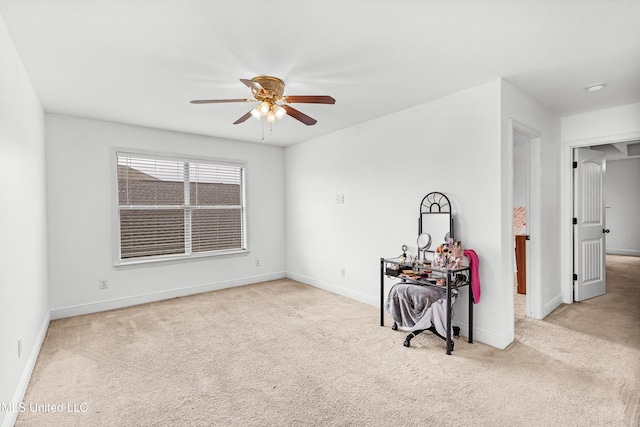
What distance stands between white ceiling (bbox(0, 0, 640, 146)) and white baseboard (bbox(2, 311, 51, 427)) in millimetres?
2375

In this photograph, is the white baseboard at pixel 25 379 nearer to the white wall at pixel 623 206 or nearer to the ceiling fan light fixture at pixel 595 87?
the ceiling fan light fixture at pixel 595 87

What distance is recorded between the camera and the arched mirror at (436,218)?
3.40m

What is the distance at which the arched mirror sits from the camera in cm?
340

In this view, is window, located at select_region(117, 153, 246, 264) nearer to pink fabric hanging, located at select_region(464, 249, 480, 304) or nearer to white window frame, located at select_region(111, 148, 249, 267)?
white window frame, located at select_region(111, 148, 249, 267)

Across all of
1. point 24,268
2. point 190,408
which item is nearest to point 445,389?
point 190,408

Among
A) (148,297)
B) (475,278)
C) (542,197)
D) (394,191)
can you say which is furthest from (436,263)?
(148,297)

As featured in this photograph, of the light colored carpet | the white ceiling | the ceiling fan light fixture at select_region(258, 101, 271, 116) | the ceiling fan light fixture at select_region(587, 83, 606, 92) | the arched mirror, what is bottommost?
the light colored carpet

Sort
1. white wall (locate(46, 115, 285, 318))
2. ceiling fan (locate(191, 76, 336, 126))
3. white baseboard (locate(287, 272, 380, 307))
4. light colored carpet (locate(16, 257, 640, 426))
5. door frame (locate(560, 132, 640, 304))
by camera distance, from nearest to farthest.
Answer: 1. light colored carpet (locate(16, 257, 640, 426))
2. ceiling fan (locate(191, 76, 336, 126))
3. white wall (locate(46, 115, 285, 318))
4. door frame (locate(560, 132, 640, 304))
5. white baseboard (locate(287, 272, 380, 307))

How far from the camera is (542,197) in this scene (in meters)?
3.77

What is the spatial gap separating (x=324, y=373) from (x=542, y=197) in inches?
124

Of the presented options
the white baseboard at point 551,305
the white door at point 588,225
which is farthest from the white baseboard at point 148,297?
the white door at point 588,225

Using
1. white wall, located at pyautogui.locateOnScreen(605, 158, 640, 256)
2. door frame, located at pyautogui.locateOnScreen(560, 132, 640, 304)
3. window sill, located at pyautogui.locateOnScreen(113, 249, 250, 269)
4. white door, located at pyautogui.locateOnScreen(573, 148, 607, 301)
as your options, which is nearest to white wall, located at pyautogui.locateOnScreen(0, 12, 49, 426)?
window sill, located at pyautogui.locateOnScreen(113, 249, 250, 269)

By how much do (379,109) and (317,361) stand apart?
2805mm

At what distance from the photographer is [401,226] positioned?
13.0ft
